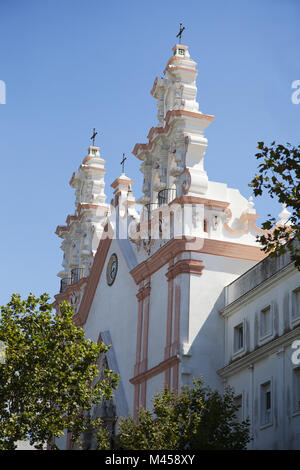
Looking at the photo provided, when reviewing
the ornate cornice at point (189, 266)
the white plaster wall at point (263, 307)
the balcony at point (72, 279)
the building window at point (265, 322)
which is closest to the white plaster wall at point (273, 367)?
the white plaster wall at point (263, 307)

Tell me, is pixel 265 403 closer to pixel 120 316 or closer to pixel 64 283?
pixel 120 316

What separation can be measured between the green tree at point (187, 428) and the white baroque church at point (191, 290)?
7.71 ft

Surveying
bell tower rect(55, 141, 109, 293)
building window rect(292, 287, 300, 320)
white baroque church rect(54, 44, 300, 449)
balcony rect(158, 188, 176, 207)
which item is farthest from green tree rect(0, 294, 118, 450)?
bell tower rect(55, 141, 109, 293)

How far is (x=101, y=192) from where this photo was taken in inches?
2557

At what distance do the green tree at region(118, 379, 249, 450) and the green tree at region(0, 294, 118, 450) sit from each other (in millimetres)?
2859

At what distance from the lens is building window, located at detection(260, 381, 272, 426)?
38250 millimetres

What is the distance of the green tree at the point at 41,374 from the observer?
37.5 metres

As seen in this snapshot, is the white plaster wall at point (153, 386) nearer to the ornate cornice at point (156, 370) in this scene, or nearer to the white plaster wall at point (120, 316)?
the ornate cornice at point (156, 370)

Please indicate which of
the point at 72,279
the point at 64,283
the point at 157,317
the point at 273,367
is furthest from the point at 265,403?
the point at 64,283

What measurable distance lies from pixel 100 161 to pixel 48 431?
30.6 metres

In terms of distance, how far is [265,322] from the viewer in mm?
40000

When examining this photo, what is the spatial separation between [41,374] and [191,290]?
8.96 meters
